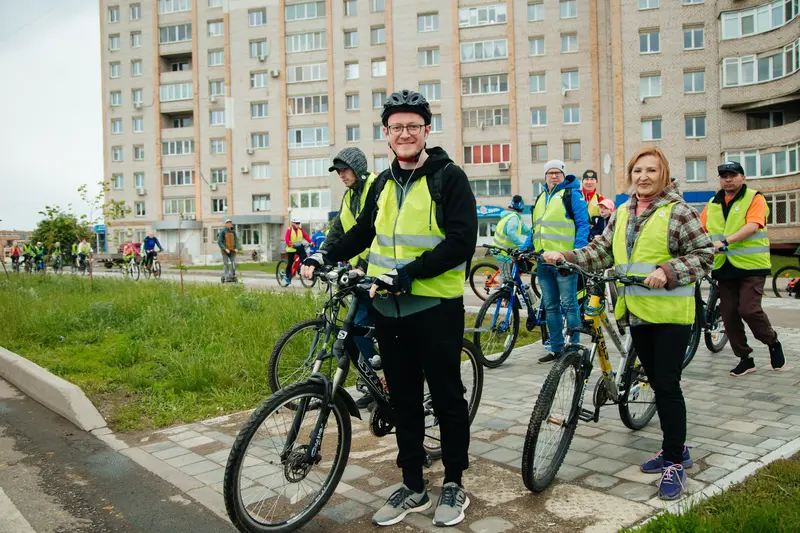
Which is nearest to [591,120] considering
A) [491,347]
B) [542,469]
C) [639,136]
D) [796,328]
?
[639,136]

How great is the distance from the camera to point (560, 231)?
7574mm

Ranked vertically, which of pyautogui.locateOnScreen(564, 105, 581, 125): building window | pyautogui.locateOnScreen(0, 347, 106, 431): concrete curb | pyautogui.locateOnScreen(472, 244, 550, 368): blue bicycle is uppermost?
pyautogui.locateOnScreen(564, 105, 581, 125): building window

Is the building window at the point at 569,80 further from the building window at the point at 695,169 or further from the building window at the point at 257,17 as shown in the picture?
the building window at the point at 257,17

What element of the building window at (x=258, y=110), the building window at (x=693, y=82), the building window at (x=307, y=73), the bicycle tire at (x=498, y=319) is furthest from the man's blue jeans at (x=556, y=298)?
the building window at (x=258, y=110)

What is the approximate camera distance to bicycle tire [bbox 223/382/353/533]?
3283mm

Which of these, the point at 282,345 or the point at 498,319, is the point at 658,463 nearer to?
the point at 282,345

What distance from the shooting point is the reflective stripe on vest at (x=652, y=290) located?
4.15 metres

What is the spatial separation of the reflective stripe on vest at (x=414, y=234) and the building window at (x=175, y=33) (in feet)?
210

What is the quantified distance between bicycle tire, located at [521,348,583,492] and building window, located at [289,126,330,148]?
2088 inches

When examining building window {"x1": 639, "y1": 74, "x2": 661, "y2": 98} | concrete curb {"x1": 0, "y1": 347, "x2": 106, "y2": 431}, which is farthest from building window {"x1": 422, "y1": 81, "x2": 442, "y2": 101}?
concrete curb {"x1": 0, "y1": 347, "x2": 106, "y2": 431}

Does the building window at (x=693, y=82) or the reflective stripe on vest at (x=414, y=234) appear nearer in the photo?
the reflective stripe on vest at (x=414, y=234)

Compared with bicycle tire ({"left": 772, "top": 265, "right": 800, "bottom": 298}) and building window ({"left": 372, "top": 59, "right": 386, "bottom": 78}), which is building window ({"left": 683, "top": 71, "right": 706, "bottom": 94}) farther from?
bicycle tire ({"left": 772, "top": 265, "right": 800, "bottom": 298})

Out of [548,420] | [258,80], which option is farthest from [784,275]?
[258,80]

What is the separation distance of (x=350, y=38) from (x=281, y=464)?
55271mm
